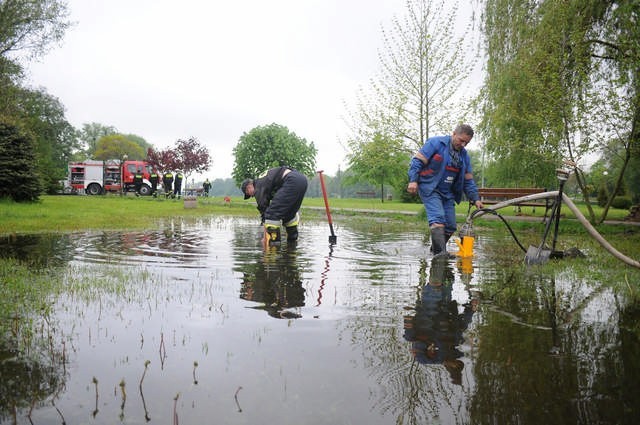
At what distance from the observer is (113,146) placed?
90.1m

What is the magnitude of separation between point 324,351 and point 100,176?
46.1 meters

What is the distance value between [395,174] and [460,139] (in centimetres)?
4796

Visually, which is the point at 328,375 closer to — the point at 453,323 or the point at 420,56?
the point at 453,323

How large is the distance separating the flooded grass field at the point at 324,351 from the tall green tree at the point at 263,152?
61.9 meters

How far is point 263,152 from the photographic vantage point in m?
68.4

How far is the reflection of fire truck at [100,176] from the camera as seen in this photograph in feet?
143

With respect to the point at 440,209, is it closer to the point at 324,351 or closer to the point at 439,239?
the point at 439,239

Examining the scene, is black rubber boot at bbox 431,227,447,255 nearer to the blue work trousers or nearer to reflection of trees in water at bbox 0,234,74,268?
the blue work trousers

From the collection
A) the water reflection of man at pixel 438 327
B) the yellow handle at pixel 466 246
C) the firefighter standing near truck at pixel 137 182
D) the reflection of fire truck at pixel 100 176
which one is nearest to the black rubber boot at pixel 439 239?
the yellow handle at pixel 466 246

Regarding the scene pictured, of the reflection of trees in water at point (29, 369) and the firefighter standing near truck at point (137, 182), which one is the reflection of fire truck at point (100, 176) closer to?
the firefighter standing near truck at point (137, 182)

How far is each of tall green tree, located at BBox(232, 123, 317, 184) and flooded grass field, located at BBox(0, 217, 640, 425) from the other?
61.9 m

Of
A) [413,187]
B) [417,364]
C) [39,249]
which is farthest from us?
[39,249]

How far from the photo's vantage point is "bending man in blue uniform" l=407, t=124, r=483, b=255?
7406 mm

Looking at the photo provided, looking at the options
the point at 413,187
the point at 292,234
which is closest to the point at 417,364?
the point at 413,187
